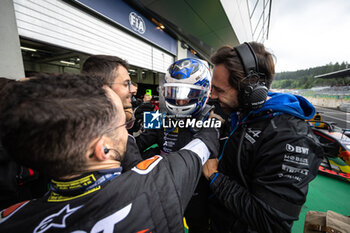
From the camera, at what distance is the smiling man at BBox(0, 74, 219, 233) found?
548 millimetres

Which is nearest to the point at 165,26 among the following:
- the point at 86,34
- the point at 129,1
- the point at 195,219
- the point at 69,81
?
the point at 129,1

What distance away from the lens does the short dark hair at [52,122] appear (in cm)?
53

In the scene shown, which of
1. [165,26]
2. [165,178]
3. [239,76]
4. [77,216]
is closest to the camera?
[77,216]

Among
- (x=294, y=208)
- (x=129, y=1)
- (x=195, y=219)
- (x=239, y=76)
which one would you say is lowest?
(x=195, y=219)

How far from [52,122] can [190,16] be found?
19.0ft

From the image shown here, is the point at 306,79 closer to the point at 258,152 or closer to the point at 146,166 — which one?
the point at 258,152

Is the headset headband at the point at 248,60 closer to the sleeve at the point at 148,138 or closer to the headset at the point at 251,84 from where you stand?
the headset at the point at 251,84

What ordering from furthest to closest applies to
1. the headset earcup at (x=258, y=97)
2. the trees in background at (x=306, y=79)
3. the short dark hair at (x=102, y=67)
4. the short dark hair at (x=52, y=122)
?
1. the trees in background at (x=306, y=79)
2. the short dark hair at (x=102, y=67)
3. the headset earcup at (x=258, y=97)
4. the short dark hair at (x=52, y=122)

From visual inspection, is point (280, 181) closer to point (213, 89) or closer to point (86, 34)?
point (213, 89)

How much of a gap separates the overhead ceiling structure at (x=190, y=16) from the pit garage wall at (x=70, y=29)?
3.81 feet

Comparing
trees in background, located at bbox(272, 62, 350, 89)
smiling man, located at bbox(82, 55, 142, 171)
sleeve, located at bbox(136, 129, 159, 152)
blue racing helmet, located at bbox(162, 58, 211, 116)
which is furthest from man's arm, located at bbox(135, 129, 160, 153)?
trees in background, located at bbox(272, 62, 350, 89)

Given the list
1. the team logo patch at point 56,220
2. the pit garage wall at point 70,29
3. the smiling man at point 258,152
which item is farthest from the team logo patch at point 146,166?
the pit garage wall at point 70,29

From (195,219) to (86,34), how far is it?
4245 mm

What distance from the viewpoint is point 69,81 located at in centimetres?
67
